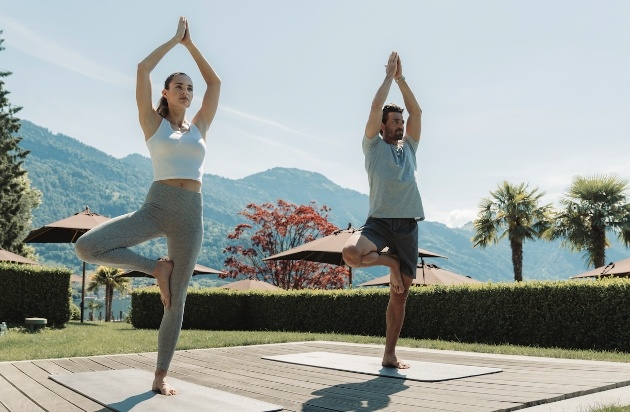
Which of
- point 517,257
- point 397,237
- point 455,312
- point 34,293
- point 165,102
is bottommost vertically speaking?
point 455,312

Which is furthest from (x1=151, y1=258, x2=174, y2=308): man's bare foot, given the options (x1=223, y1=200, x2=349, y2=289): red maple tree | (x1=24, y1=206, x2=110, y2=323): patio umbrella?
(x1=223, y1=200, x2=349, y2=289): red maple tree

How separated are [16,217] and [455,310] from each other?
33183 mm

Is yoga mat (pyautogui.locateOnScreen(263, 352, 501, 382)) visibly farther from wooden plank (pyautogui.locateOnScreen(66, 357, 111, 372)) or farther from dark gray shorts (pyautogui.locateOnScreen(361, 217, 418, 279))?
wooden plank (pyautogui.locateOnScreen(66, 357, 111, 372))

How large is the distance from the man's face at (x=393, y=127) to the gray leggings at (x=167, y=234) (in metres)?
1.73

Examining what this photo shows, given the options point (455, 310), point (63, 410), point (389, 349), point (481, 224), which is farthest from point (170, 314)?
point (481, 224)

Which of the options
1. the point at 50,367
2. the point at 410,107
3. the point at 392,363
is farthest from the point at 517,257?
the point at 50,367

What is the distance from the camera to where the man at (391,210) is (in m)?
4.43

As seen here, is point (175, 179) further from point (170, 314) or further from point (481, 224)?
point (481, 224)

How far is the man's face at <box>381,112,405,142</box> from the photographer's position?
4684 mm

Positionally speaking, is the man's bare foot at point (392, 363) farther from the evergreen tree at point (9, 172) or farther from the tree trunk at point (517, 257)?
the evergreen tree at point (9, 172)

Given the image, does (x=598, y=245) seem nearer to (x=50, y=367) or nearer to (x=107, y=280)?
(x=50, y=367)

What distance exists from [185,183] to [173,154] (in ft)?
0.60

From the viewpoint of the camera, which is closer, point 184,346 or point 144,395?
point 144,395

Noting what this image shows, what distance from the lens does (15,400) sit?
133 inches
